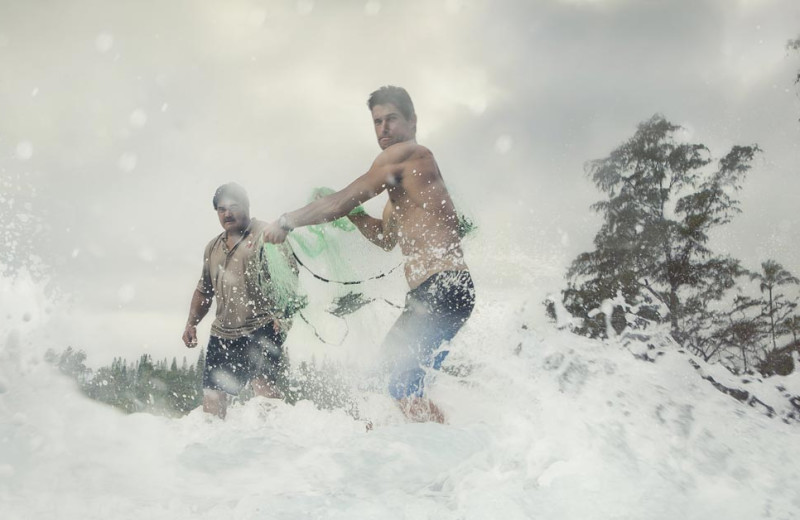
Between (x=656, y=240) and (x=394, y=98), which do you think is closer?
(x=394, y=98)

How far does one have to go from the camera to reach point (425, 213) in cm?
274

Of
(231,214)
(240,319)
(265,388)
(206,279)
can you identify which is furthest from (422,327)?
(206,279)

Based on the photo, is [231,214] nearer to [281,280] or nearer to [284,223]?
[281,280]

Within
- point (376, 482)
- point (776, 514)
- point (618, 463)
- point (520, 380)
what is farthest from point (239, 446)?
point (776, 514)

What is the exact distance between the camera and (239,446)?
2.64 meters

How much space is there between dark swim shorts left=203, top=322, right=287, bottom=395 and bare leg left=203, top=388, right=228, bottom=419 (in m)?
0.03

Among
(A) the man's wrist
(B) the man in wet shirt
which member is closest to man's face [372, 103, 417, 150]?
(A) the man's wrist

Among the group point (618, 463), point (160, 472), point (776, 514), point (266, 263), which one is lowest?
point (776, 514)

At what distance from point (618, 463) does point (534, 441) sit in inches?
12.6

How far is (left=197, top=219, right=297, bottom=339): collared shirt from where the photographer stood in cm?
387

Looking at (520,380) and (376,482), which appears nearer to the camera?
(376,482)

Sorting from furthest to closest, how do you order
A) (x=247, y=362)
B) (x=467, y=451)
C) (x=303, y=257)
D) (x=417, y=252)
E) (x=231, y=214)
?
(x=231, y=214) < (x=247, y=362) < (x=303, y=257) < (x=417, y=252) < (x=467, y=451)

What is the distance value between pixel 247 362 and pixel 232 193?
1.24 meters

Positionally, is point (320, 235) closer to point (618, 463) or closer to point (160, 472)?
point (160, 472)
